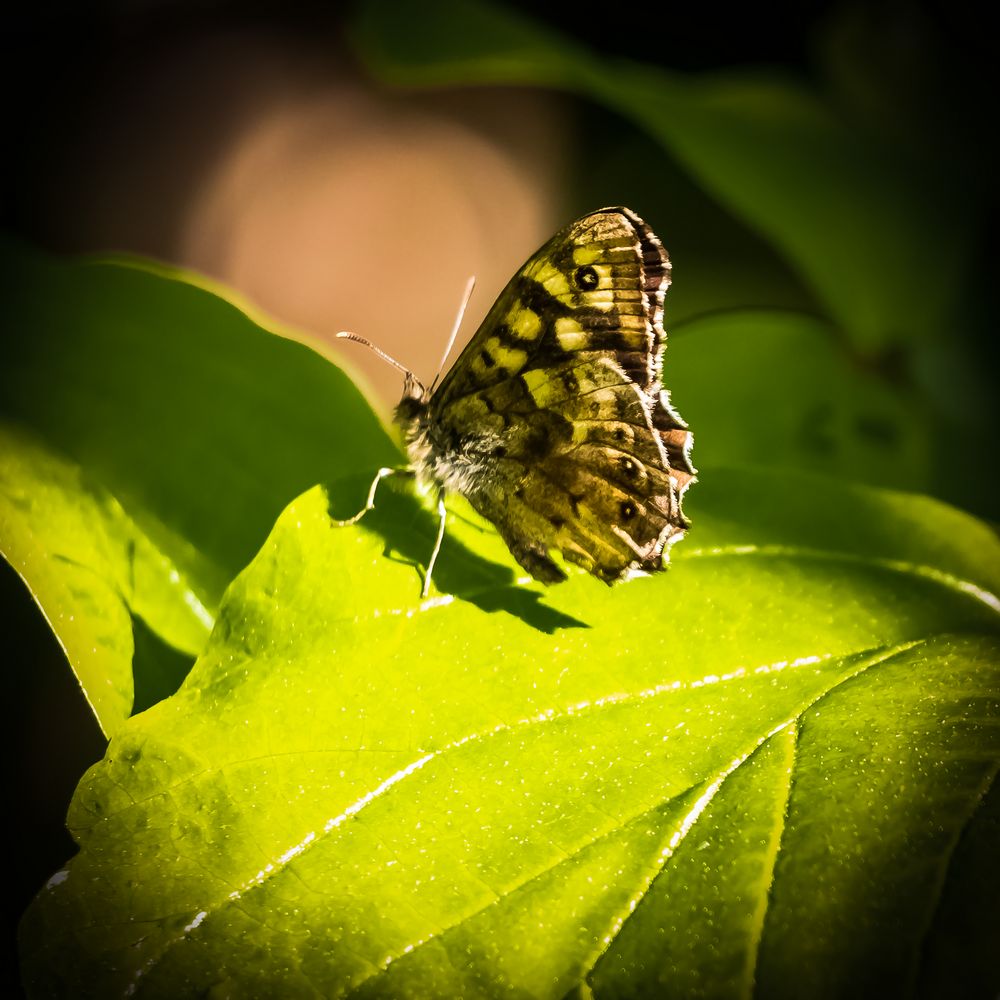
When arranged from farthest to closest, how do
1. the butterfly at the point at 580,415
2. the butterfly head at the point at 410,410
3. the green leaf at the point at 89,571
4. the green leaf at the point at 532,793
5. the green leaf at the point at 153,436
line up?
the butterfly head at the point at 410,410 < the butterfly at the point at 580,415 < the green leaf at the point at 153,436 < the green leaf at the point at 89,571 < the green leaf at the point at 532,793

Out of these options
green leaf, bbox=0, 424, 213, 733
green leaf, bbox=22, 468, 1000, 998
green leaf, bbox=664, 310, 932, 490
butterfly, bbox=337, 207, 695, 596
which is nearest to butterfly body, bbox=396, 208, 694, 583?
butterfly, bbox=337, 207, 695, 596

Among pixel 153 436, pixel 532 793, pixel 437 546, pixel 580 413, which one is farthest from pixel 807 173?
pixel 532 793

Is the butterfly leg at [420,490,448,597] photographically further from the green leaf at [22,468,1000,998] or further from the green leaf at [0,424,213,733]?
the green leaf at [0,424,213,733]

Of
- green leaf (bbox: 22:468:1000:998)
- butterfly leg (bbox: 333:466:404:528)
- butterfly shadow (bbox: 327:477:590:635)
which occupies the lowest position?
green leaf (bbox: 22:468:1000:998)

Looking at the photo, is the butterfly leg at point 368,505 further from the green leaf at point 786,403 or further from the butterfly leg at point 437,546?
the green leaf at point 786,403

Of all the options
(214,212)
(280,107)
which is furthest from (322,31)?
(214,212)

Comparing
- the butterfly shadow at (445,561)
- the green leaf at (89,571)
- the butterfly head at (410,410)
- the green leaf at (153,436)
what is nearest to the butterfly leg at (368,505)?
the butterfly shadow at (445,561)

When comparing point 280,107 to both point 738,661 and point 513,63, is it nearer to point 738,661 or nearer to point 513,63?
point 513,63
